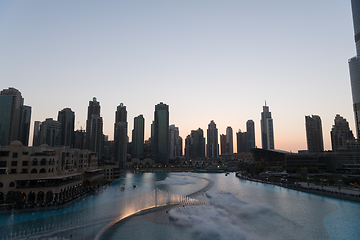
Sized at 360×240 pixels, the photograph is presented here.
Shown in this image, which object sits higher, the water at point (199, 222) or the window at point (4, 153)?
the window at point (4, 153)

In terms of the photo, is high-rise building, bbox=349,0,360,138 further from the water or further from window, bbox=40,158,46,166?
window, bbox=40,158,46,166

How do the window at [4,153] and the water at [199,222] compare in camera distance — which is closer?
the water at [199,222]

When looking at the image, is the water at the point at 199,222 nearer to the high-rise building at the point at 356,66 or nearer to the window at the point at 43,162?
the window at the point at 43,162

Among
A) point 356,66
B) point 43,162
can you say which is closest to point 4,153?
point 43,162

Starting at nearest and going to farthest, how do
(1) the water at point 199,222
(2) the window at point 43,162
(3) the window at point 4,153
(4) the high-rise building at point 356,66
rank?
(1) the water at point 199,222 → (3) the window at point 4,153 → (2) the window at point 43,162 → (4) the high-rise building at point 356,66

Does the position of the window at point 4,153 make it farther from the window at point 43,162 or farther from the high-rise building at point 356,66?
the high-rise building at point 356,66

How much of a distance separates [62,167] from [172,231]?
145ft

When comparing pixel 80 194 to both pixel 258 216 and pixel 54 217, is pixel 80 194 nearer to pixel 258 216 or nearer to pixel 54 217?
pixel 54 217

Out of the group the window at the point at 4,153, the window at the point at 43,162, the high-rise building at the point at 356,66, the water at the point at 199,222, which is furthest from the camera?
the high-rise building at the point at 356,66

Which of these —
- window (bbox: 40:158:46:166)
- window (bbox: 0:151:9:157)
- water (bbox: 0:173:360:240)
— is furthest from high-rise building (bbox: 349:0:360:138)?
window (bbox: 0:151:9:157)

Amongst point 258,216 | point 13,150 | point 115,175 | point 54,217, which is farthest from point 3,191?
point 115,175

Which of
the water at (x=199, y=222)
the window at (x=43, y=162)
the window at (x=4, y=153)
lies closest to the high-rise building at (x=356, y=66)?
the water at (x=199, y=222)

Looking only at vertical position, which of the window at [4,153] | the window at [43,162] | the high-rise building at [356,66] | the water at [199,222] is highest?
the high-rise building at [356,66]

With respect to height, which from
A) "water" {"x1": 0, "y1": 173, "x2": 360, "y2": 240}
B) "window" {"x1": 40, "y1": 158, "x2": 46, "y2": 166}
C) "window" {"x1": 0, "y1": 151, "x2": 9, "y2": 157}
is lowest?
"water" {"x1": 0, "y1": 173, "x2": 360, "y2": 240}
